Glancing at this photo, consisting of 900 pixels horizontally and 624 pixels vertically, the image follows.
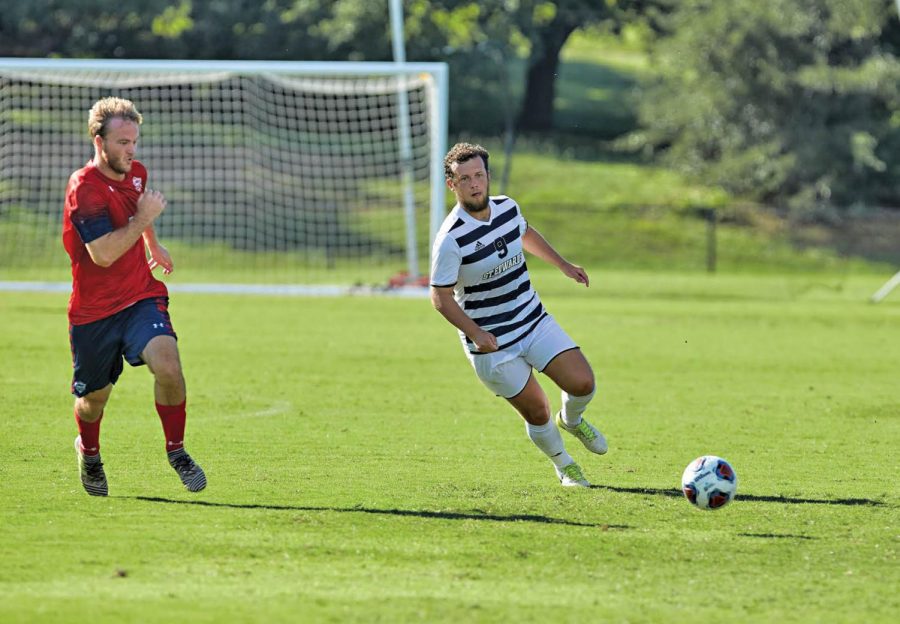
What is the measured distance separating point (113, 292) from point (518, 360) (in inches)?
94.6

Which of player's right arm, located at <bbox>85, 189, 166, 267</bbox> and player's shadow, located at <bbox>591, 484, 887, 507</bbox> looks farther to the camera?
player's shadow, located at <bbox>591, 484, 887, 507</bbox>

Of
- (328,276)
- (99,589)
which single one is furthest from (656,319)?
(99,589)

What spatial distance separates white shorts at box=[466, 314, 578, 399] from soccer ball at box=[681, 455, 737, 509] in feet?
3.90

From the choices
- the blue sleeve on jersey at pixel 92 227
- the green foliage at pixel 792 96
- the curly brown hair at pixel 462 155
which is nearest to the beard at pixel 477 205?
the curly brown hair at pixel 462 155

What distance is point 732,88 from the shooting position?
32.8 meters

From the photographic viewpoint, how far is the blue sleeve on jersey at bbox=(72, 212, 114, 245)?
7180 millimetres

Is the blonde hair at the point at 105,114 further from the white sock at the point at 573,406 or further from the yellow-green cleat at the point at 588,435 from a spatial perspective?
the yellow-green cleat at the point at 588,435

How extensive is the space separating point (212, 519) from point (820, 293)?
19.4 metres

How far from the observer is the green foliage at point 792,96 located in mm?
31500

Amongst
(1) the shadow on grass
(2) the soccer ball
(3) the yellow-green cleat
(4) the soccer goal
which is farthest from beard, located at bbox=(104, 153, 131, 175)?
(4) the soccer goal

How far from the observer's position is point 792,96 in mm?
32281

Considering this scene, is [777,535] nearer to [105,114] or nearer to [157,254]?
[157,254]

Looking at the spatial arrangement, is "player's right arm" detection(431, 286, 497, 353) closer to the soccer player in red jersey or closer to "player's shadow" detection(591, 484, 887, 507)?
"player's shadow" detection(591, 484, 887, 507)

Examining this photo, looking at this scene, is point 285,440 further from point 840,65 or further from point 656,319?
point 840,65
